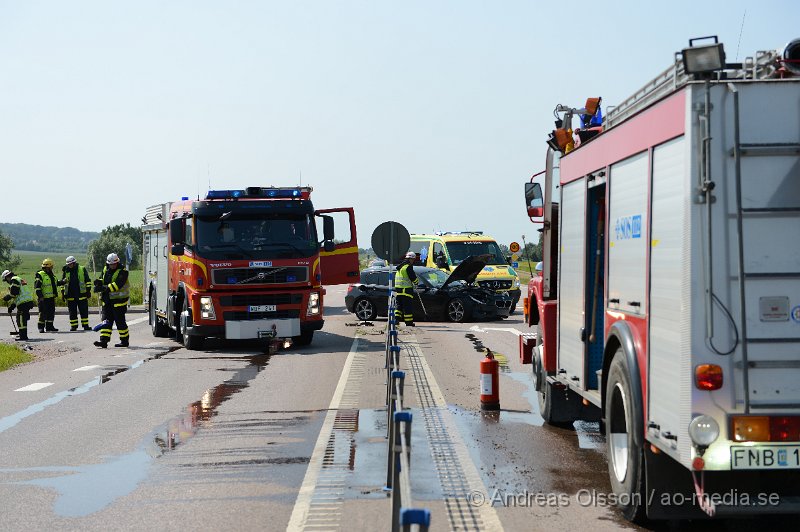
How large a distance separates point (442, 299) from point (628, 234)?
67.5 feet

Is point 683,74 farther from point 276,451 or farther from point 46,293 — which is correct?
point 46,293

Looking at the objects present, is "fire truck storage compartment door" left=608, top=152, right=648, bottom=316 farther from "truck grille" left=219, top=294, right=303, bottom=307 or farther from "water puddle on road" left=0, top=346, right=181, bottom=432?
"truck grille" left=219, top=294, right=303, bottom=307

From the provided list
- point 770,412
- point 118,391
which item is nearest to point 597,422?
point 770,412

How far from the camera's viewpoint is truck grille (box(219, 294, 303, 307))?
2072 cm

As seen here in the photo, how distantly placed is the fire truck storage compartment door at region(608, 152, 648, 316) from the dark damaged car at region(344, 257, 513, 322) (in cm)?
1953

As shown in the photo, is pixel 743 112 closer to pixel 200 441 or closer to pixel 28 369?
pixel 200 441

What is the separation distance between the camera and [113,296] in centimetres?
2241

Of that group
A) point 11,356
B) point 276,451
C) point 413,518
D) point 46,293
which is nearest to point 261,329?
point 11,356

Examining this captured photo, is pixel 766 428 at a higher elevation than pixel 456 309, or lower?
higher

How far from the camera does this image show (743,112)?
609 cm

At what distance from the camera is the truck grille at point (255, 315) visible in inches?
817

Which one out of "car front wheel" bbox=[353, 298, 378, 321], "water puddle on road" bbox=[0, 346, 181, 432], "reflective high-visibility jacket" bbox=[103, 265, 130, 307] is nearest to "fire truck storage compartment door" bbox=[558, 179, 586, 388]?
"water puddle on road" bbox=[0, 346, 181, 432]

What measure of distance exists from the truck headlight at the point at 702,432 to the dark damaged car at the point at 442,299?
21466 millimetres

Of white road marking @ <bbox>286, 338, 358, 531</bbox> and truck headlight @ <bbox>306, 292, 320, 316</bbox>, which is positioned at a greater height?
truck headlight @ <bbox>306, 292, 320, 316</bbox>
